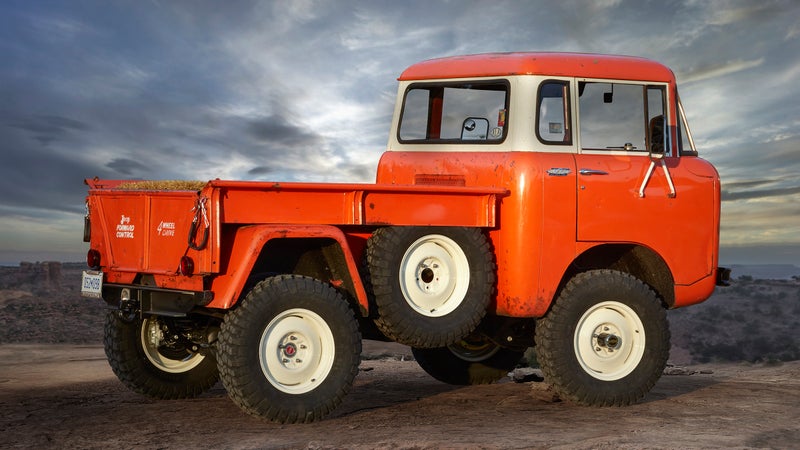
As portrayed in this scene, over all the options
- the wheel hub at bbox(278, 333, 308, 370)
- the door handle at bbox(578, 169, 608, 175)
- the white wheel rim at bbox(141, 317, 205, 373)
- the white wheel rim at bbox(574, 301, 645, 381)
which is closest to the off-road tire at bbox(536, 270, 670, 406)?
the white wheel rim at bbox(574, 301, 645, 381)

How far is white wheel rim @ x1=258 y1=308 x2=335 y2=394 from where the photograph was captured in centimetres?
646

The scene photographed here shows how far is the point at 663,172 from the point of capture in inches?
318

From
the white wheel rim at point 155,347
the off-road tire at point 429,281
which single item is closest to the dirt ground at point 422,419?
the white wheel rim at point 155,347

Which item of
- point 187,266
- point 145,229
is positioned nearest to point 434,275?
point 187,266

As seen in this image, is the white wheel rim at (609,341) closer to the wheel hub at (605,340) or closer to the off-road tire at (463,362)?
the wheel hub at (605,340)

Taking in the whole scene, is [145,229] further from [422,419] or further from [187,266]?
[422,419]

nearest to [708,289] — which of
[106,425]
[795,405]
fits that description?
[795,405]

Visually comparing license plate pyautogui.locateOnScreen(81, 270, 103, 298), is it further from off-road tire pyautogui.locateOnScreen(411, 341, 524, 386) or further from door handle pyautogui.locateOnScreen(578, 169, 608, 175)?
door handle pyautogui.locateOnScreen(578, 169, 608, 175)

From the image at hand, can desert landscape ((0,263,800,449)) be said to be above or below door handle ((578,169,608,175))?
below

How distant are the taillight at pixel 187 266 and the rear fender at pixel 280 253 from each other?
0.20m

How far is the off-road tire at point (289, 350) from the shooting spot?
6.33 m

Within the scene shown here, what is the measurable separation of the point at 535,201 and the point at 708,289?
2.32 meters

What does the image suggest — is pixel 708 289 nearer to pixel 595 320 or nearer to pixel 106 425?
pixel 595 320

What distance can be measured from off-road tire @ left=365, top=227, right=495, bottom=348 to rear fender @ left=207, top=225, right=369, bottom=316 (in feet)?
0.74
